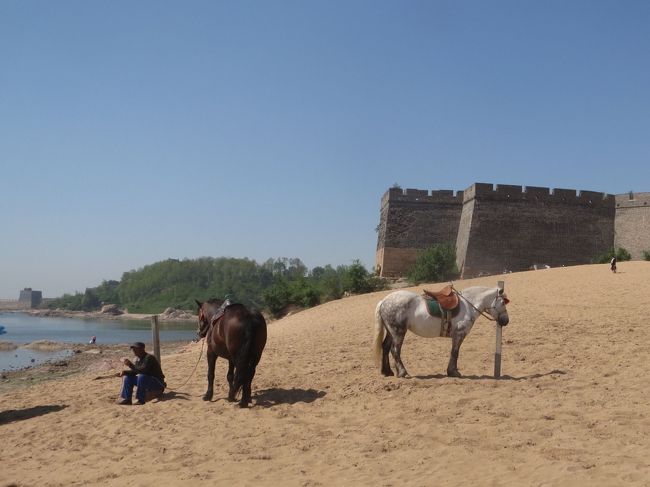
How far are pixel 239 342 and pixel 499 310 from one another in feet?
13.3

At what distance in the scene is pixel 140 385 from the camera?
10289mm

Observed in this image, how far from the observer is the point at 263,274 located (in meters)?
132

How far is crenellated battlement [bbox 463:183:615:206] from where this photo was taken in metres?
35.8

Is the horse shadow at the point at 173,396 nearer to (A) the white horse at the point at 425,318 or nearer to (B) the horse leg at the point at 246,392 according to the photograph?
(B) the horse leg at the point at 246,392

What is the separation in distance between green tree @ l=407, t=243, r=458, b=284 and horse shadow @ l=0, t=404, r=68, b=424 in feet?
80.4

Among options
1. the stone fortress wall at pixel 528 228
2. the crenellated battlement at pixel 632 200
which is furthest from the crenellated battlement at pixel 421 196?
the crenellated battlement at pixel 632 200

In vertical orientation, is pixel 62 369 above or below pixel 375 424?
below

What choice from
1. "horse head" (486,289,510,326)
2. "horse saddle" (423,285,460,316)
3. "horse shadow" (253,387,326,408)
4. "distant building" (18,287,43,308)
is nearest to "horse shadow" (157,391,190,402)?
"horse shadow" (253,387,326,408)

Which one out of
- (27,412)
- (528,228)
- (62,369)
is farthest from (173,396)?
(528,228)

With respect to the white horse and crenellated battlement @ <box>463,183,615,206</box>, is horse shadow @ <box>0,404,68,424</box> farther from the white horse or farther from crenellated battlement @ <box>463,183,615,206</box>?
crenellated battlement @ <box>463,183,615,206</box>

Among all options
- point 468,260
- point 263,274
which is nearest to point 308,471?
point 468,260

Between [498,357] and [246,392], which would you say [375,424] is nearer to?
[246,392]

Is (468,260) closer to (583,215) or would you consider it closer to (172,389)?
(583,215)

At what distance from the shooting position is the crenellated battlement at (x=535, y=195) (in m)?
35.8
